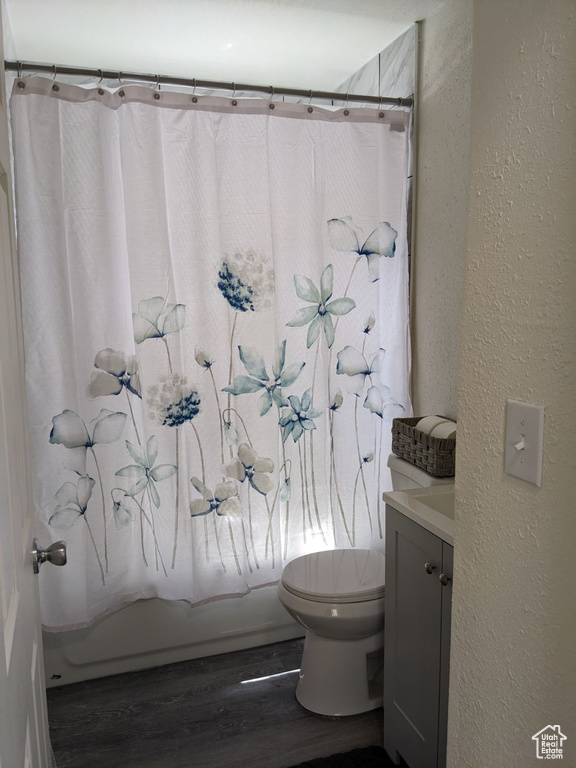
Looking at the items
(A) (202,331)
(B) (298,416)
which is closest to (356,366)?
(B) (298,416)

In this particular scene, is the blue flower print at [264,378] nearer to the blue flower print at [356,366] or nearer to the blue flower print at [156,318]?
the blue flower print at [356,366]

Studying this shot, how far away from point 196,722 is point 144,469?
89 cm

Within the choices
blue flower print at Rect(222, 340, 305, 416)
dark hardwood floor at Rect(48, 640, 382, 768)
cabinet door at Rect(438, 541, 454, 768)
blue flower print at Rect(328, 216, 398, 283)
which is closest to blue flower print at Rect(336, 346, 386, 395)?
blue flower print at Rect(222, 340, 305, 416)

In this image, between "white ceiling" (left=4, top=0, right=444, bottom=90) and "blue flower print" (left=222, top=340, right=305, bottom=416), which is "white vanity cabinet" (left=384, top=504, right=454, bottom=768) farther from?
"white ceiling" (left=4, top=0, right=444, bottom=90)

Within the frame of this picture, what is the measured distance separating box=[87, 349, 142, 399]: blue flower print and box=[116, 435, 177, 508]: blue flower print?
0.67 feet

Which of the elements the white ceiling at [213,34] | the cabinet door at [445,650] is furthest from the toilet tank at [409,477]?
the white ceiling at [213,34]

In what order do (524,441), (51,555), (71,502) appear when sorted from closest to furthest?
(524,441) < (51,555) < (71,502)

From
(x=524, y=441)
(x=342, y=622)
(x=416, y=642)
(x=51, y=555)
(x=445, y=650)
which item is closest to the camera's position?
(x=524, y=441)

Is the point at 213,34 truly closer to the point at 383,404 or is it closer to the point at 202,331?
the point at 202,331

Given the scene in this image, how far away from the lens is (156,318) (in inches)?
88.3

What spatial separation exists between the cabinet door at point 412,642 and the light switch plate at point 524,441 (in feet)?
2.40

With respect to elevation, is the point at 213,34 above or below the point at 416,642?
above

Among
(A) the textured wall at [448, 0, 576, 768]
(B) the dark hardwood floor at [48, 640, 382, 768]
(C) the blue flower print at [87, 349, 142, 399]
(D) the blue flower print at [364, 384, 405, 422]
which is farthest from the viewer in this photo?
(D) the blue flower print at [364, 384, 405, 422]

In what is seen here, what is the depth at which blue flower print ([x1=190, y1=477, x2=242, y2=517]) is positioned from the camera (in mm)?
2352
